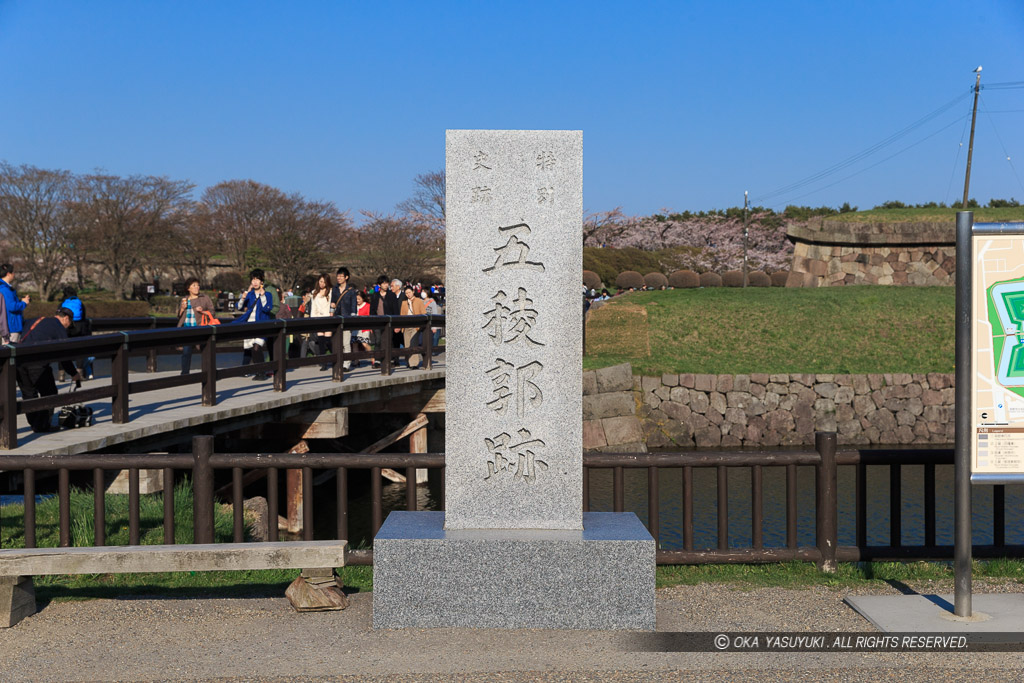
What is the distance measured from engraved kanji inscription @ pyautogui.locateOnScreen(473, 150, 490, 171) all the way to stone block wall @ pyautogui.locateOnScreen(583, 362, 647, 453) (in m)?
15.2

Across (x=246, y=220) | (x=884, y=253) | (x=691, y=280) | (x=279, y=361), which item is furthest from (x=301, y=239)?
(x=279, y=361)

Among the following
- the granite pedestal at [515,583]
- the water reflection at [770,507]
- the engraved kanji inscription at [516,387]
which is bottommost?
the water reflection at [770,507]

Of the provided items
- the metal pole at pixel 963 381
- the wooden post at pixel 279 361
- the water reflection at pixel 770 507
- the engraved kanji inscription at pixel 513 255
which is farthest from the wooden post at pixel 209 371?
the metal pole at pixel 963 381

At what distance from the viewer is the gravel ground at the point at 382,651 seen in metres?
4.19

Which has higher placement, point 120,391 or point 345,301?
point 345,301

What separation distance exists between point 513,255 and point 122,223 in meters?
49.5

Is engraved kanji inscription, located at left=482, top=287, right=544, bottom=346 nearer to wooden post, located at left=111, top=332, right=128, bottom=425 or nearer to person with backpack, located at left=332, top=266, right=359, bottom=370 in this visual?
wooden post, located at left=111, top=332, right=128, bottom=425

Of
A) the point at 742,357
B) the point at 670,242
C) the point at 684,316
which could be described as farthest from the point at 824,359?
the point at 670,242

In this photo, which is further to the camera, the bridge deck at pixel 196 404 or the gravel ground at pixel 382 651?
the bridge deck at pixel 196 404

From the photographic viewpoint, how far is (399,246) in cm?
5275

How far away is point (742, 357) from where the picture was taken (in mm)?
23391

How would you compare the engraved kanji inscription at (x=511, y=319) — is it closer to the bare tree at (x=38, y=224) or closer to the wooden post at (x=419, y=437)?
the wooden post at (x=419, y=437)

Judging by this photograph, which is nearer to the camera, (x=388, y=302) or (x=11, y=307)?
(x=11, y=307)

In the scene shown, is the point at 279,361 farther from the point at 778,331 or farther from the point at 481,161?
the point at 778,331
